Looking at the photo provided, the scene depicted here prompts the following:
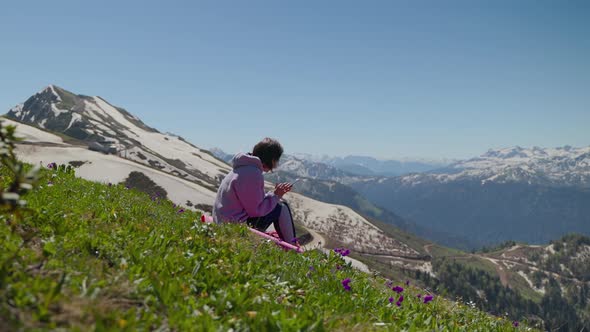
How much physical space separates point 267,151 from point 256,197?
128 centimetres

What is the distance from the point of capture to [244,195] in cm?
1020

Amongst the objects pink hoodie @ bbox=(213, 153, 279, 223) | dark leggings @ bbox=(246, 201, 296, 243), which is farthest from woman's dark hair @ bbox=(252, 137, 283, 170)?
dark leggings @ bbox=(246, 201, 296, 243)

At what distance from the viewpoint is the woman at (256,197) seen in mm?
9961

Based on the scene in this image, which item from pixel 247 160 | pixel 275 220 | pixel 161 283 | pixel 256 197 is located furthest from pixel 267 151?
pixel 161 283

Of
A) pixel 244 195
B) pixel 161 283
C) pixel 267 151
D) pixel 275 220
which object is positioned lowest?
pixel 161 283

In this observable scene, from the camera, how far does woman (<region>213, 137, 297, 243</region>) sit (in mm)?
9961

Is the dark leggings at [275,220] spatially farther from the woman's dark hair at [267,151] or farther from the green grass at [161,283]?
the green grass at [161,283]

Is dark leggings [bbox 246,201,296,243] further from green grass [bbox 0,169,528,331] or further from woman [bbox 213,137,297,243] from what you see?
green grass [bbox 0,169,528,331]

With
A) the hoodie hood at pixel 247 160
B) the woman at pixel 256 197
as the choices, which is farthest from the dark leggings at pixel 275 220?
the hoodie hood at pixel 247 160

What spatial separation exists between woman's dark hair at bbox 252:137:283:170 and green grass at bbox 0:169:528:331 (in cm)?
307

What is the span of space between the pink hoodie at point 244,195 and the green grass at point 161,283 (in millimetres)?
2233

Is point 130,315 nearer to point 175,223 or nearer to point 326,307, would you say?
point 326,307

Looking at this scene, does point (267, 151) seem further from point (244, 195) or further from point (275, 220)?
point (275, 220)

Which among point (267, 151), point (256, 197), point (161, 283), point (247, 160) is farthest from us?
point (267, 151)
